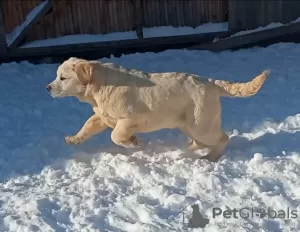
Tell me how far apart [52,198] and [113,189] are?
1.44ft

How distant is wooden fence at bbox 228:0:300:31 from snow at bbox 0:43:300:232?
82.0 inches

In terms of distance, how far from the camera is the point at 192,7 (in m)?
8.32

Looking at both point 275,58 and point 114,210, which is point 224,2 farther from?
point 114,210

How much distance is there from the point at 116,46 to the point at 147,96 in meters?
3.53

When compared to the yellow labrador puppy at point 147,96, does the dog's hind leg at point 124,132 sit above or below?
below

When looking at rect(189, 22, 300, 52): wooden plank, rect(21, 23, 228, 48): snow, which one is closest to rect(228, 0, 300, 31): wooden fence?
rect(21, 23, 228, 48): snow

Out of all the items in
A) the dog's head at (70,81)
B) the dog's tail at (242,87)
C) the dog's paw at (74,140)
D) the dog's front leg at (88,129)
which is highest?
the dog's head at (70,81)

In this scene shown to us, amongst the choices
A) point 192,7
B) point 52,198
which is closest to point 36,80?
point 192,7

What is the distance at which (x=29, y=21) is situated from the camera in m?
7.84

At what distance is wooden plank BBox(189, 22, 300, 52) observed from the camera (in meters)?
7.93

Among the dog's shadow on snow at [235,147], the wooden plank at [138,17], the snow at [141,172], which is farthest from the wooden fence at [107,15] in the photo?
the dog's shadow on snow at [235,147]

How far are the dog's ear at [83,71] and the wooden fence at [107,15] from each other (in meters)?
3.55

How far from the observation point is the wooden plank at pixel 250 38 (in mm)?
7934

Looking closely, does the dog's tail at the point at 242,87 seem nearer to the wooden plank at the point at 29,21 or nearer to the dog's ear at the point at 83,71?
the dog's ear at the point at 83,71
